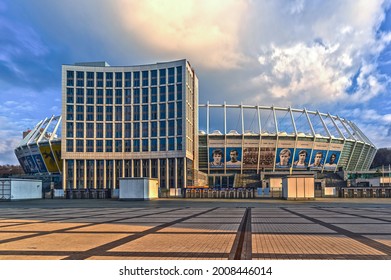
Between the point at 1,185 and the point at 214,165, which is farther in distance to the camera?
the point at 214,165

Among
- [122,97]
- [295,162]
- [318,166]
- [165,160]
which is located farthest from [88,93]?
[318,166]

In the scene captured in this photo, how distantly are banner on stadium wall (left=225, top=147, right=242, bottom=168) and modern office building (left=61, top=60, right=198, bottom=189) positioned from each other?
9.78 m

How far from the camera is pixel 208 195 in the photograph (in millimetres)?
62812

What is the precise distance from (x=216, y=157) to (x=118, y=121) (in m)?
28.4

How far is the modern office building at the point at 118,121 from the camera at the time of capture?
96.6 metres

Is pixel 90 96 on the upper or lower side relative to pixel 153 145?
upper

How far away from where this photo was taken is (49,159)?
4222 inches

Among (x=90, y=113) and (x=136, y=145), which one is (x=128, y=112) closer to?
(x=136, y=145)

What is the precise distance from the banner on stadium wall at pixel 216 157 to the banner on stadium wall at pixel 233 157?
1.47 m

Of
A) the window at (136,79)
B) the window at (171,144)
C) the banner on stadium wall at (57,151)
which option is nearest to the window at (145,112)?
the window at (136,79)

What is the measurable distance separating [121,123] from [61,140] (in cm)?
1646

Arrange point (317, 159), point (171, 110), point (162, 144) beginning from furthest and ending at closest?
point (317, 159) < point (162, 144) < point (171, 110)

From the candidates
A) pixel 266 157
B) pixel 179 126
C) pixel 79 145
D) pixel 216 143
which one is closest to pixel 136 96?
pixel 179 126

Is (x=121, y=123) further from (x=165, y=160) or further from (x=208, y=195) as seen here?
(x=208, y=195)
